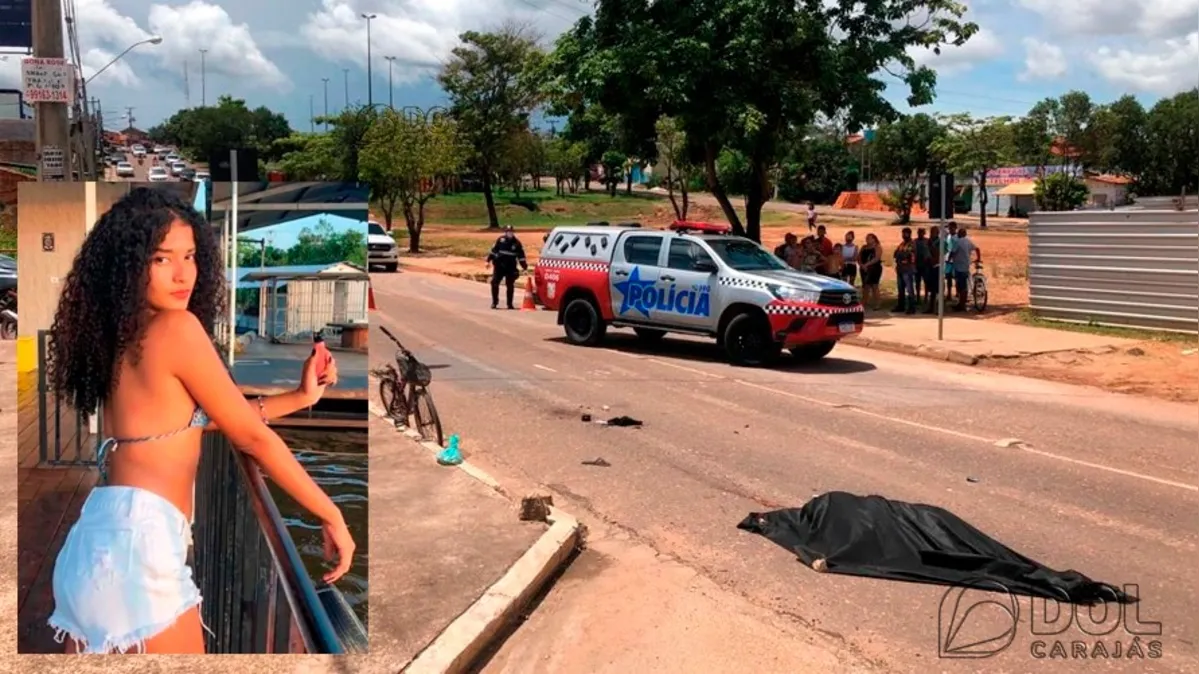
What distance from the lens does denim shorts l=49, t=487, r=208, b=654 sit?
3.39 m

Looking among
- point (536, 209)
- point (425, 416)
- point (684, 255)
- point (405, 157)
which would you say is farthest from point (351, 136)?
point (536, 209)

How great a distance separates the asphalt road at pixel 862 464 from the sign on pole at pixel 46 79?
5263mm

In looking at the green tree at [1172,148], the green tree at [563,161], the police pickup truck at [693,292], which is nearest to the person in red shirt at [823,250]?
the police pickup truck at [693,292]

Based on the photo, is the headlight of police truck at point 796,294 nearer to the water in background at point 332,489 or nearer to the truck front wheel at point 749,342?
the truck front wheel at point 749,342

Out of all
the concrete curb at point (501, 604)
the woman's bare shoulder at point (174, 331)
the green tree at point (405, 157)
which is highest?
the green tree at point (405, 157)

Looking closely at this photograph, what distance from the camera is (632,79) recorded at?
74.1 ft

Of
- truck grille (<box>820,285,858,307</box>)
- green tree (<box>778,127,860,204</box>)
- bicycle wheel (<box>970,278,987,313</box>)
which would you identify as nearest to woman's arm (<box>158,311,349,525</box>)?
truck grille (<box>820,285,858,307</box>)

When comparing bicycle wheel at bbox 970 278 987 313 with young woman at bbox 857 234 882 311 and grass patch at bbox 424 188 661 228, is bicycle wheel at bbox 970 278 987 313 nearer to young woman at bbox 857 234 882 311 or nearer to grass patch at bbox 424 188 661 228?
young woman at bbox 857 234 882 311

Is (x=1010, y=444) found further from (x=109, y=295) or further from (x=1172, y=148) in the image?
(x=1172, y=148)

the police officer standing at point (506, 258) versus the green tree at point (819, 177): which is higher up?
the green tree at point (819, 177)

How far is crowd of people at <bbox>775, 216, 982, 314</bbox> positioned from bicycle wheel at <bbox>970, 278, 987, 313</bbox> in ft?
0.76

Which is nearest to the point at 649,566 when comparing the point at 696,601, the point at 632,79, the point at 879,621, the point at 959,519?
the point at 696,601

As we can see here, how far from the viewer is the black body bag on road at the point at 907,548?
249 inches

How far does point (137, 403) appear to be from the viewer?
338 cm
